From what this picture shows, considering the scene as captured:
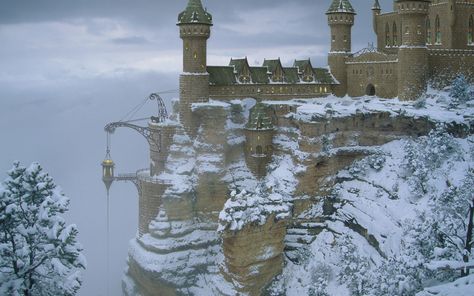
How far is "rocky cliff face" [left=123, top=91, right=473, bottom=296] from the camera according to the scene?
57688 mm

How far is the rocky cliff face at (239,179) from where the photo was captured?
57688 millimetres

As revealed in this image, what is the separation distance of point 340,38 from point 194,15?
815 inches

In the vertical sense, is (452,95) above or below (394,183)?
above

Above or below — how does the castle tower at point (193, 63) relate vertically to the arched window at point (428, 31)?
below

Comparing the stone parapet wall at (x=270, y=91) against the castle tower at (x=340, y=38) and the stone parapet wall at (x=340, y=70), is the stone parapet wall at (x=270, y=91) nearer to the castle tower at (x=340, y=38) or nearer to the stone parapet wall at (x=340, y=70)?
the stone parapet wall at (x=340, y=70)

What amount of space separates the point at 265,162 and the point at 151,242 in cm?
1525

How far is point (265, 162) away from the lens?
207 ft

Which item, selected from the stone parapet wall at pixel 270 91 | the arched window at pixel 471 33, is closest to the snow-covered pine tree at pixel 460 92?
the arched window at pixel 471 33

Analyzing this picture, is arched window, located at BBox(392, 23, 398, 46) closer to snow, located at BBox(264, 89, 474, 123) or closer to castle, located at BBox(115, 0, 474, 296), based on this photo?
castle, located at BBox(115, 0, 474, 296)

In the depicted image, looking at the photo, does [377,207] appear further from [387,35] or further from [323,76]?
[387,35]

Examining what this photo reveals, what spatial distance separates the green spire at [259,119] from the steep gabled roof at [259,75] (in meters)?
5.00

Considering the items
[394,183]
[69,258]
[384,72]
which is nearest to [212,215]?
[394,183]

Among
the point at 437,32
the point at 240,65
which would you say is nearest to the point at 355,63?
the point at 437,32

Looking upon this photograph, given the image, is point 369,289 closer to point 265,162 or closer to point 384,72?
point 265,162
